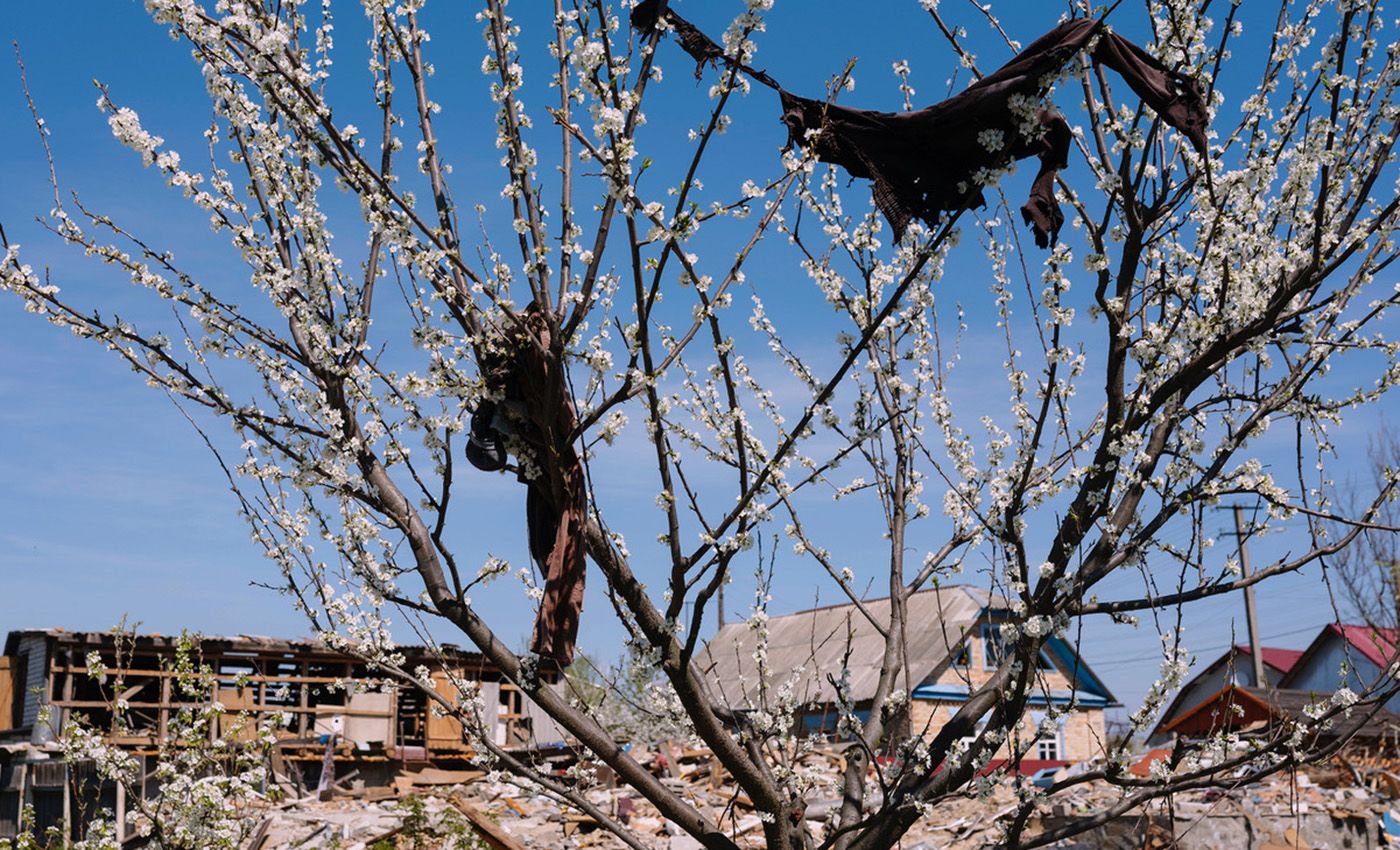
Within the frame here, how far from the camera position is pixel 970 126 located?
3795 mm

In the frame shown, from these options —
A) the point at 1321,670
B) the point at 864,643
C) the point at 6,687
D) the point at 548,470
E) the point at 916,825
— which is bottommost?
the point at 916,825

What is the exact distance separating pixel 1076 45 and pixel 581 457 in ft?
6.84

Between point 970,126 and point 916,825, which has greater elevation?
point 970,126

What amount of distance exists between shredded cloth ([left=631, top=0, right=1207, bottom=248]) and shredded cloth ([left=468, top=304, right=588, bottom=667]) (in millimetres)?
1125

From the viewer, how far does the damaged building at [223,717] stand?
2000cm

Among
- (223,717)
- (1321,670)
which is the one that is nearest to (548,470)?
(223,717)

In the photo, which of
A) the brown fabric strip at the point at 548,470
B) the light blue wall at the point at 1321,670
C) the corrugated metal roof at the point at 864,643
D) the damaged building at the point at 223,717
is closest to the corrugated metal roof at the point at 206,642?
the damaged building at the point at 223,717

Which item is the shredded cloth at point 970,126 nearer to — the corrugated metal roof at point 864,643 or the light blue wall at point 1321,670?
the corrugated metal roof at point 864,643

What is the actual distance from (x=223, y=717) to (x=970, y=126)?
61.7ft

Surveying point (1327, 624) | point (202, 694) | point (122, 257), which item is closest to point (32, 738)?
point (202, 694)

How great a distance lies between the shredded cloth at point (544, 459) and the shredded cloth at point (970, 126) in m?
1.12

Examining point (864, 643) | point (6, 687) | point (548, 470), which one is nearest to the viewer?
point (548, 470)

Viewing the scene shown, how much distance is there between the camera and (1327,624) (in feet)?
108

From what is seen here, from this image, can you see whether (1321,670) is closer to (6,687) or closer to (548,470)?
(6,687)
